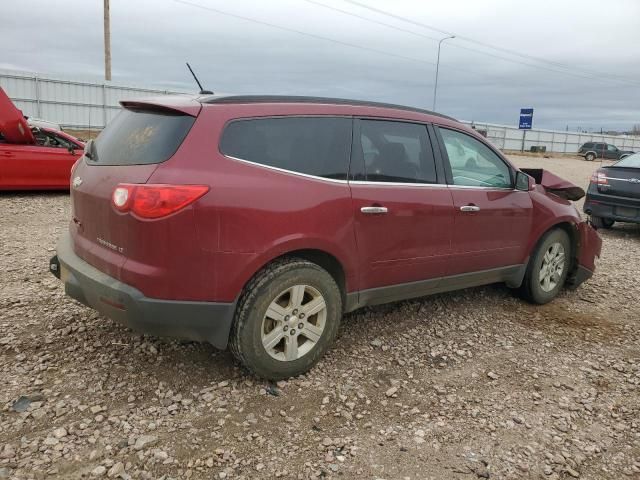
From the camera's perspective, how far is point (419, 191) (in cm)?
384

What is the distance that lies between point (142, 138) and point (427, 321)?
106 inches

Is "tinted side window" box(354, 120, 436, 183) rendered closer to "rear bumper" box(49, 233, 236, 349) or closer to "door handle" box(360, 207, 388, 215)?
"door handle" box(360, 207, 388, 215)

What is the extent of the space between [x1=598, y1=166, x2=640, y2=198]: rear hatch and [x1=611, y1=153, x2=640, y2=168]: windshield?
0.13 metres

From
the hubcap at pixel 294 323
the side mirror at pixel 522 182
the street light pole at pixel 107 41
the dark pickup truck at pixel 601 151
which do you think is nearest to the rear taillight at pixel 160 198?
the hubcap at pixel 294 323

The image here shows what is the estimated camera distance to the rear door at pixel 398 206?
3557 mm

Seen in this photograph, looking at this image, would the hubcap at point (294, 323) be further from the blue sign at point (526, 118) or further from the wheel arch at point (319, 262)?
the blue sign at point (526, 118)

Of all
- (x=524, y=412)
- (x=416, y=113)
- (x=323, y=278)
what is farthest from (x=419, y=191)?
(x=524, y=412)

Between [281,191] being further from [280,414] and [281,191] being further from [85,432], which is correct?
[85,432]

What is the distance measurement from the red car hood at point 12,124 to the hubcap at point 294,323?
8.30m

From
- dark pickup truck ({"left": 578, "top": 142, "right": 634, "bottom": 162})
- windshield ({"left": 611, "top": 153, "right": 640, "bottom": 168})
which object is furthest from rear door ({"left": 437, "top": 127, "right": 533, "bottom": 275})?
dark pickup truck ({"left": 578, "top": 142, "right": 634, "bottom": 162})

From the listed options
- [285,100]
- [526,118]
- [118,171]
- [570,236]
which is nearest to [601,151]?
[526,118]

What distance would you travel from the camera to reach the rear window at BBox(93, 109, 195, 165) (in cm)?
299

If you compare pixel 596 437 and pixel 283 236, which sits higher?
pixel 283 236

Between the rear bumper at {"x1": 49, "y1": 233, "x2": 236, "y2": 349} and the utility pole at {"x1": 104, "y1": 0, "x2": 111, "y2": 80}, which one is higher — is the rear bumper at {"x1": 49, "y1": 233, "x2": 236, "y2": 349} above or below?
below
